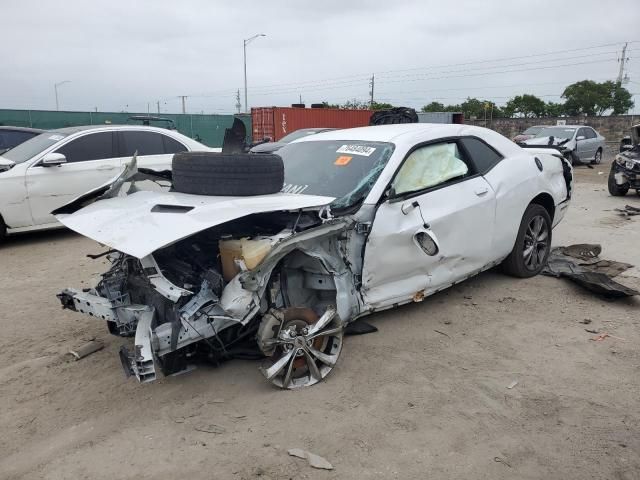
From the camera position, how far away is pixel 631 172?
36.2ft

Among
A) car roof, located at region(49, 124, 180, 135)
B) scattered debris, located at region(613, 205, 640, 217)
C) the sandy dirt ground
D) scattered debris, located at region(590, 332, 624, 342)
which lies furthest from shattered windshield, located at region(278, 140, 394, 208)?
scattered debris, located at region(613, 205, 640, 217)

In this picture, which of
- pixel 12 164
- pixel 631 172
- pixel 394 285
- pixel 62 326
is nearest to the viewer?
pixel 394 285

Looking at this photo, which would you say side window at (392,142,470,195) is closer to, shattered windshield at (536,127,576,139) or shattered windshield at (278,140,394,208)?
shattered windshield at (278,140,394,208)

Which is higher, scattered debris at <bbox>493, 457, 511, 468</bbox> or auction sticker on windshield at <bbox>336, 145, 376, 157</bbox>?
auction sticker on windshield at <bbox>336, 145, 376, 157</bbox>

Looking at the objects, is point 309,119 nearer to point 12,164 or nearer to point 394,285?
point 12,164

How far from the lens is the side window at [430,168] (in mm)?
4209

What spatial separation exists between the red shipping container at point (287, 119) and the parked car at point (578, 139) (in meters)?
10.4

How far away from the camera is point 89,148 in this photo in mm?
7879

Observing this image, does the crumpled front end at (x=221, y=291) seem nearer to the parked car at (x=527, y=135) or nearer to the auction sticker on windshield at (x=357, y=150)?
the auction sticker on windshield at (x=357, y=150)

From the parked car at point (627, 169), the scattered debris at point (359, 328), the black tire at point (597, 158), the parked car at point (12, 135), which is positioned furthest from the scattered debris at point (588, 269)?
the black tire at point (597, 158)

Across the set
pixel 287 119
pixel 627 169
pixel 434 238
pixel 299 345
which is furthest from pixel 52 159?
pixel 287 119

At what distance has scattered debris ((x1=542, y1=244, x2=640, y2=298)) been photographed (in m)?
4.91

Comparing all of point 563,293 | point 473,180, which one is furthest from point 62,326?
point 563,293

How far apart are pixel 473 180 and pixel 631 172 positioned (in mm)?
8224
